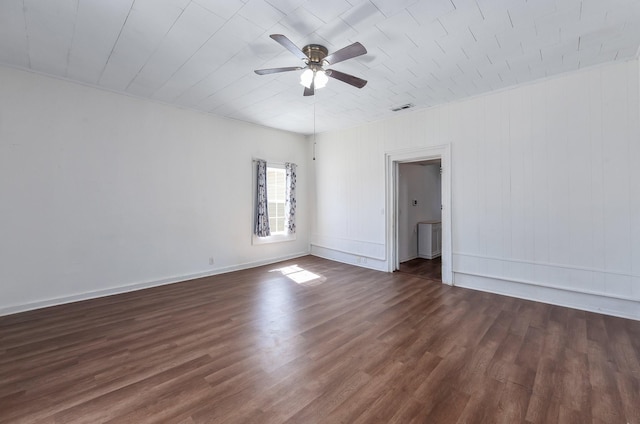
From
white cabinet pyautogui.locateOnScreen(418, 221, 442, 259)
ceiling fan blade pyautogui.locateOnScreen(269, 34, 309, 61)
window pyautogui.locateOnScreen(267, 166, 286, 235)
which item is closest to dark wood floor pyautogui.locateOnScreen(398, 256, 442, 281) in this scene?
white cabinet pyautogui.locateOnScreen(418, 221, 442, 259)

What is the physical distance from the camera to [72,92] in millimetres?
3592

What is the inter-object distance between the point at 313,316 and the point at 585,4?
379 cm

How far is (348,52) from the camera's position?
7.63ft

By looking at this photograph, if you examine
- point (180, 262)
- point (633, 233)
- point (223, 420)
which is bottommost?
point (223, 420)

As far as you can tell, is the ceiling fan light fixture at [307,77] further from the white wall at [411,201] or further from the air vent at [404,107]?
the white wall at [411,201]

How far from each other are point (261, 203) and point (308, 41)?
3401 millimetres

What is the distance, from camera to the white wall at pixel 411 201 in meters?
6.01

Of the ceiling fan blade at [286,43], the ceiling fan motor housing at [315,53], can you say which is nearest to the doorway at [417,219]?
the ceiling fan motor housing at [315,53]

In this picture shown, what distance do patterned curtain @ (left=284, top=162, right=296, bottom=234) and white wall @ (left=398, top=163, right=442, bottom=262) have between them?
2325 mm

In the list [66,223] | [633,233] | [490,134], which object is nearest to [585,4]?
[490,134]

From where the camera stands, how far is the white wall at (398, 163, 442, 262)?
237 inches

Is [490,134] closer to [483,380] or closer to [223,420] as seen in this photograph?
[483,380]

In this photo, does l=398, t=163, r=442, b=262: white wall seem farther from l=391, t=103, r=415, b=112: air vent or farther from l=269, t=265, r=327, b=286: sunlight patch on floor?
l=269, t=265, r=327, b=286: sunlight patch on floor

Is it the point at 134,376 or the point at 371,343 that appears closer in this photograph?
the point at 134,376
